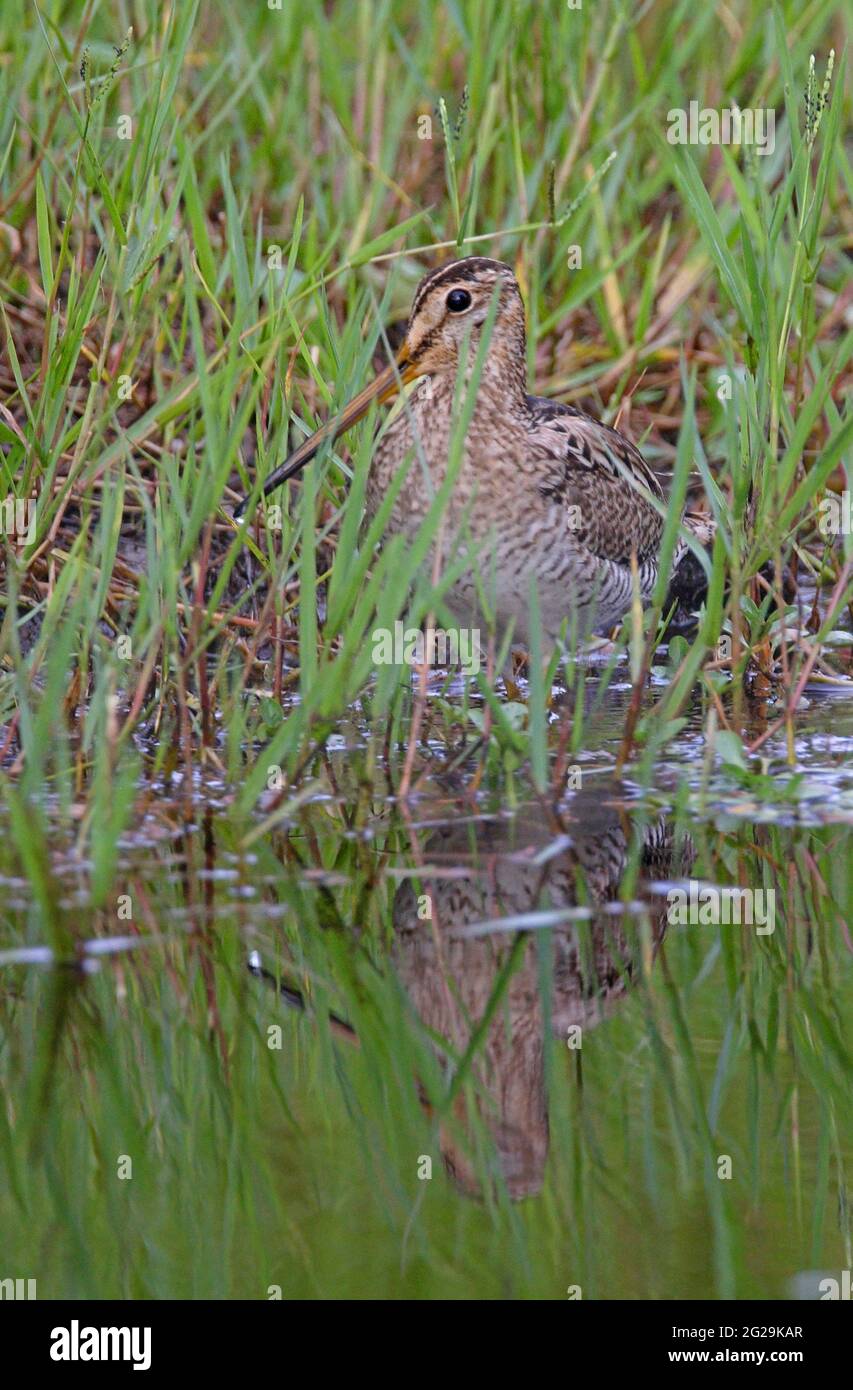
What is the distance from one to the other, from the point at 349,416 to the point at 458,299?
46 centimetres

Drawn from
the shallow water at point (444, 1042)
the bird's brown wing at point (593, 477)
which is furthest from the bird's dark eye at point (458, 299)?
the shallow water at point (444, 1042)

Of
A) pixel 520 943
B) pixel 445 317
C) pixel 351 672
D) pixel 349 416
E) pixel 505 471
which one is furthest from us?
pixel 445 317

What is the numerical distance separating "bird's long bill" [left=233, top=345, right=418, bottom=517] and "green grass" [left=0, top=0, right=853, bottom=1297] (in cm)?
6

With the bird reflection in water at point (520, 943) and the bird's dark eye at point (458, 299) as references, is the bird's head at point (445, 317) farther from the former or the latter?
the bird reflection in water at point (520, 943)

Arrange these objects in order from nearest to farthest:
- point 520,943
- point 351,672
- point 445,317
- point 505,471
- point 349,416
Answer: point 520,943 → point 351,672 → point 349,416 → point 505,471 → point 445,317

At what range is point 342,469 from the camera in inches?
191

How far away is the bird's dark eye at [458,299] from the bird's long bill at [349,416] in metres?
0.16

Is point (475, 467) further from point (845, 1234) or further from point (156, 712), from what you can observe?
point (845, 1234)

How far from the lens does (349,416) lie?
4766 mm

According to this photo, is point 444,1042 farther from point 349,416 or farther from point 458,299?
point 458,299

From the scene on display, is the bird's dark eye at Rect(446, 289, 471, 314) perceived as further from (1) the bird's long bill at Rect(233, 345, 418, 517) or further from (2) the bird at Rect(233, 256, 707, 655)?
(1) the bird's long bill at Rect(233, 345, 418, 517)

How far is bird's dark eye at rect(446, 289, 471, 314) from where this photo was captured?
4980 millimetres

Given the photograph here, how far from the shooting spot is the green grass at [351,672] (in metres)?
2.70

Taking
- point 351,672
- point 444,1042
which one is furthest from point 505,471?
point 444,1042
